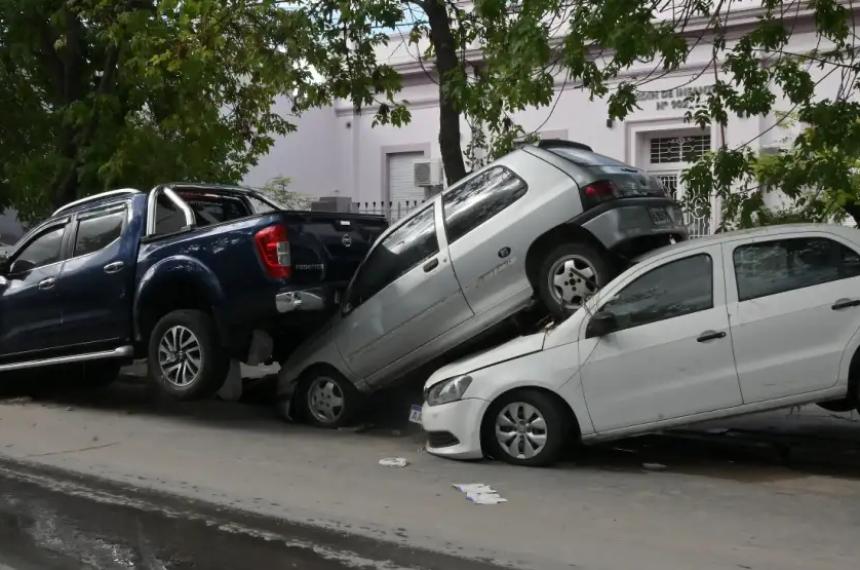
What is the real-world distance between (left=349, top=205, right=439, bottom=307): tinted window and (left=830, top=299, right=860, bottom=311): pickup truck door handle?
3.22m

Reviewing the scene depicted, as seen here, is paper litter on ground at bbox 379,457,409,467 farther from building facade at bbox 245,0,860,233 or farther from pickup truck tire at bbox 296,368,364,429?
building facade at bbox 245,0,860,233

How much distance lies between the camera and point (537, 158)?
8039mm

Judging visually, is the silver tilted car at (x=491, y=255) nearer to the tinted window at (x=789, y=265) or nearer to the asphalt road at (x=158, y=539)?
the tinted window at (x=789, y=265)

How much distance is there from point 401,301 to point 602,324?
1983mm

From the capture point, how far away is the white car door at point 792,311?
652cm

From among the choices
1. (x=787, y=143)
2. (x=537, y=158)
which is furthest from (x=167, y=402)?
(x=787, y=143)

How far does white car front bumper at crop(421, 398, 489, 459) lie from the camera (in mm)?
7441

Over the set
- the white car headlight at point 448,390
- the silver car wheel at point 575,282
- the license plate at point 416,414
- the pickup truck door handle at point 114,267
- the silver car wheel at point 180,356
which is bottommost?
the license plate at point 416,414

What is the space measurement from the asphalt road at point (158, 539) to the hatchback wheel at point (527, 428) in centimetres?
201

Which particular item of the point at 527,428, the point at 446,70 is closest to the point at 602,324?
the point at 527,428

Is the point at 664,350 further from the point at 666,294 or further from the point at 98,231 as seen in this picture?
the point at 98,231

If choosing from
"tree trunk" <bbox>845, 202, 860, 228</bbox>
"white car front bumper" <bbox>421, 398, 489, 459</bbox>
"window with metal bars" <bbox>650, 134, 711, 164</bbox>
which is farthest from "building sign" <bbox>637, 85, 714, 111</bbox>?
"white car front bumper" <bbox>421, 398, 489, 459</bbox>

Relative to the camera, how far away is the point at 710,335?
22.2 ft

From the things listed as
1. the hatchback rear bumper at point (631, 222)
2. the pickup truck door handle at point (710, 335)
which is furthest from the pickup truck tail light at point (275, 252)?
the pickup truck door handle at point (710, 335)
